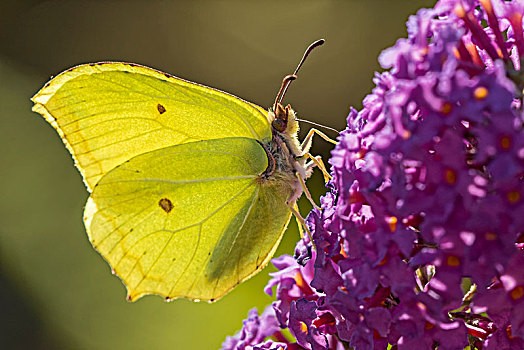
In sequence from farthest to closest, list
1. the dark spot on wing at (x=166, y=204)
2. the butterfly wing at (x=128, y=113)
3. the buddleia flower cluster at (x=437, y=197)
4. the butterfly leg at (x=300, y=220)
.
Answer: the dark spot on wing at (x=166, y=204) → the butterfly wing at (x=128, y=113) → the butterfly leg at (x=300, y=220) → the buddleia flower cluster at (x=437, y=197)

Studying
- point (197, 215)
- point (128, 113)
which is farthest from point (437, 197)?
point (128, 113)

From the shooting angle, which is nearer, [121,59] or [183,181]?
[183,181]

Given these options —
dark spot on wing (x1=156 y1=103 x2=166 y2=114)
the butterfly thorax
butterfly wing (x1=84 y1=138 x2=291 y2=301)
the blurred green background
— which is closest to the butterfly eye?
the butterfly thorax

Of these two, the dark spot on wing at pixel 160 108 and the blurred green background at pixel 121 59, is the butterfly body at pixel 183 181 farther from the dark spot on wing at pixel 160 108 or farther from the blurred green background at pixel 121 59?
the blurred green background at pixel 121 59

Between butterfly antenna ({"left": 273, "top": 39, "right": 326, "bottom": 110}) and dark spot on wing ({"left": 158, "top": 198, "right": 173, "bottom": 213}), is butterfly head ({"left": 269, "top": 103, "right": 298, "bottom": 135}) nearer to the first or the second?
butterfly antenna ({"left": 273, "top": 39, "right": 326, "bottom": 110})

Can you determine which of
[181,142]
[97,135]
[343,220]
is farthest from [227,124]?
[343,220]

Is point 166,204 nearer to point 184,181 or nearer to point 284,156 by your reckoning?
point 184,181

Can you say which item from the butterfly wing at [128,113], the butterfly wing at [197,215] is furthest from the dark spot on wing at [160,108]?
the butterfly wing at [197,215]
